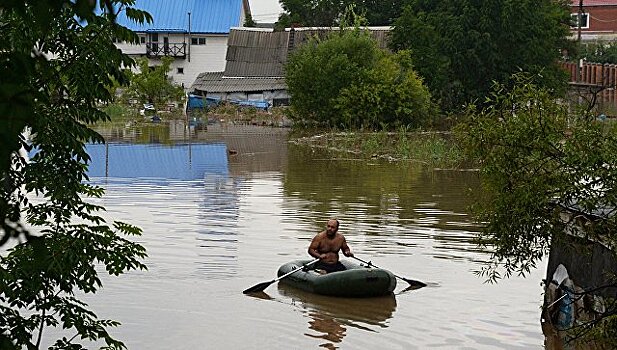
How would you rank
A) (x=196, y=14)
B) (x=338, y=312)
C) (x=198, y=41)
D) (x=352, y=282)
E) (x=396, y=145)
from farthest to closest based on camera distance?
(x=196, y=14), (x=198, y=41), (x=396, y=145), (x=352, y=282), (x=338, y=312)

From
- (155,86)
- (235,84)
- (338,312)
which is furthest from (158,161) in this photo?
(235,84)

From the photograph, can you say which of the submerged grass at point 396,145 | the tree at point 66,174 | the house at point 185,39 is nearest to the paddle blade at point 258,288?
the tree at point 66,174

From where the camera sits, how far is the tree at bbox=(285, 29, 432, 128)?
5038 centimetres

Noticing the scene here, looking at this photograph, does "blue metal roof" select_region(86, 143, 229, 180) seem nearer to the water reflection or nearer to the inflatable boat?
the inflatable boat

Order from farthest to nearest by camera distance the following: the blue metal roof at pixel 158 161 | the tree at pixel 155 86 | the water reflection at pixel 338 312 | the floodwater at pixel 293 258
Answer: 1. the tree at pixel 155 86
2. the blue metal roof at pixel 158 161
3. the water reflection at pixel 338 312
4. the floodwater at pixel 293 258

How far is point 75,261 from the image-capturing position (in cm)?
798

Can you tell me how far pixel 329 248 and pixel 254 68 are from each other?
5386cm

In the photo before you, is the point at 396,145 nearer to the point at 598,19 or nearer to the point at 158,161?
the point at 158,161

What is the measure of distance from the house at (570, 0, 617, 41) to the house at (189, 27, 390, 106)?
16.8 meters

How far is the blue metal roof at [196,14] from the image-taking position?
246 ft

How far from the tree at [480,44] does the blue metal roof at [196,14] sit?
870 inches

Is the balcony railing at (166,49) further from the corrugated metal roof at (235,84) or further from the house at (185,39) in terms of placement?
the corrugated metal roof at (235,84)

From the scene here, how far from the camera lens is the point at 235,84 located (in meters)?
69.5

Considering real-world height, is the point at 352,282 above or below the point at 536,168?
below
